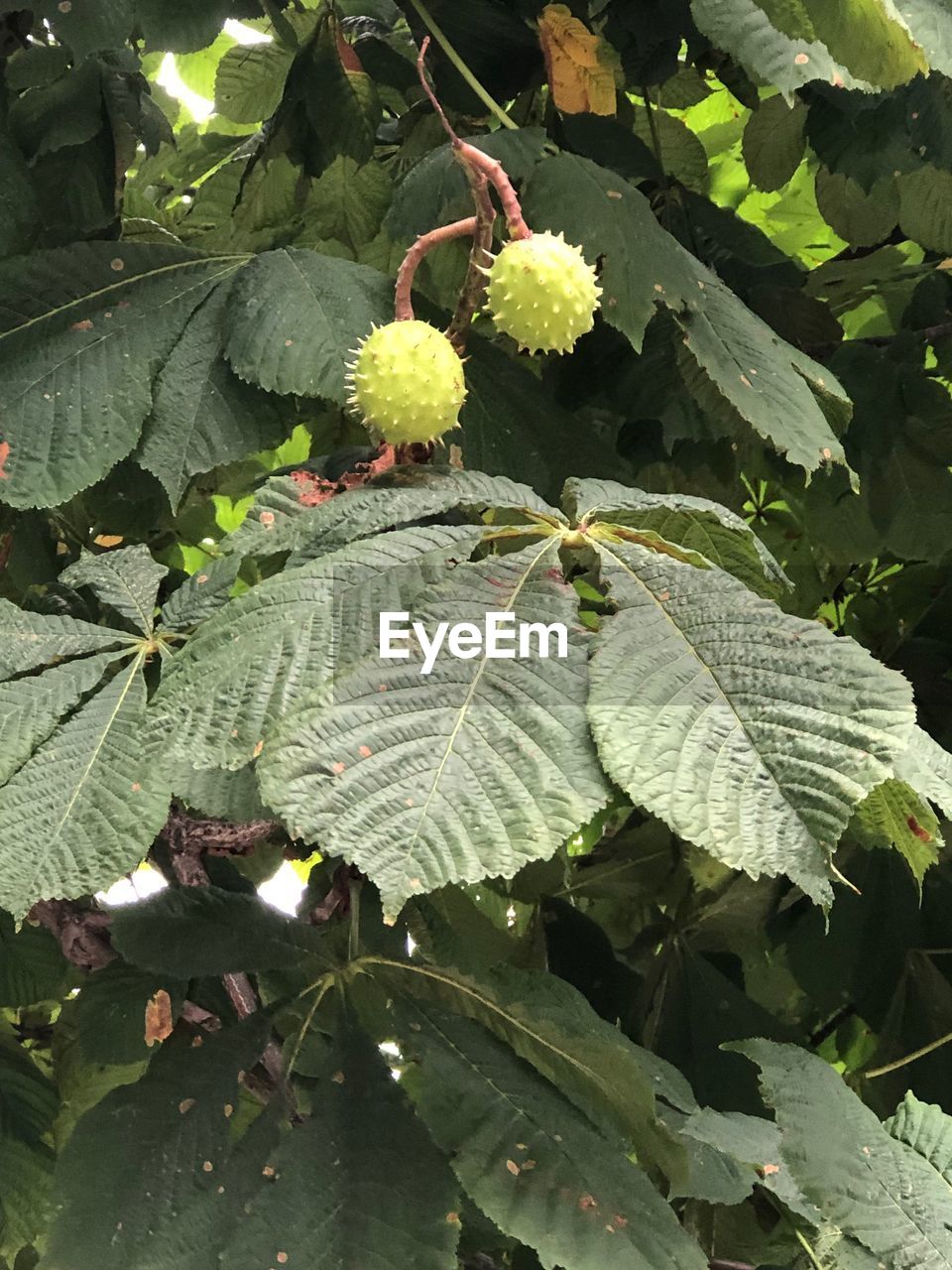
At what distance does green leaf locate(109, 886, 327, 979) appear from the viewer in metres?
0.81

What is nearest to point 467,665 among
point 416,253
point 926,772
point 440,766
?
point 440,766

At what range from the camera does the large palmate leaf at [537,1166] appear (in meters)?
0.65

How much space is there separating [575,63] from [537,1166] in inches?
39.4

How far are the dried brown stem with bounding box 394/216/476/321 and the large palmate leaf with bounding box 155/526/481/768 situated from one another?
0.82 ft

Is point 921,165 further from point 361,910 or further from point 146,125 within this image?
point 361,910

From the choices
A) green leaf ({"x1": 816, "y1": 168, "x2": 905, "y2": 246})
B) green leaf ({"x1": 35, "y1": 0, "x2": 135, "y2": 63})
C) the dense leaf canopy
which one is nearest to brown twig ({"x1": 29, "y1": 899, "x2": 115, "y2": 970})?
the dense leaf canopy

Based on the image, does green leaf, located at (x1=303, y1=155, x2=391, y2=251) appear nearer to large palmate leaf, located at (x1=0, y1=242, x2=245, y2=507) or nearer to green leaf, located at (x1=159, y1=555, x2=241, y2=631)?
large palmate leaf, located at (x1=0, y1=242, x2=245, y2=507)

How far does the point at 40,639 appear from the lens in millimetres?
829

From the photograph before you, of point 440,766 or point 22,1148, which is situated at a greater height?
point 440,766

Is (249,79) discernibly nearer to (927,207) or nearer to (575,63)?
(575,63)

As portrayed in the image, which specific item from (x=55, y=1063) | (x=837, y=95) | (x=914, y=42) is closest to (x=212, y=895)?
(x=55, y=1063)

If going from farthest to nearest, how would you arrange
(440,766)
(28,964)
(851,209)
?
(851,209) → (28,964) → (440,766)

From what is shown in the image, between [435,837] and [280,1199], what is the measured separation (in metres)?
0.31

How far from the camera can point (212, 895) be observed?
0.86m
